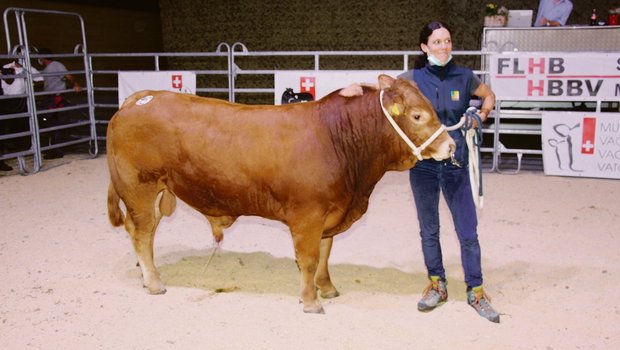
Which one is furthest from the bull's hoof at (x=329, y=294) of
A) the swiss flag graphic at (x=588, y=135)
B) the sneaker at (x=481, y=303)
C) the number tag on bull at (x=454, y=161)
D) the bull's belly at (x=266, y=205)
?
the swiss flag graphic at (x=588, y=135)

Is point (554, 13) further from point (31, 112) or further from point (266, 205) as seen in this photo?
point (31, 112)

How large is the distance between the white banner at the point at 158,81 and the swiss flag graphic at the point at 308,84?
4.91 ft

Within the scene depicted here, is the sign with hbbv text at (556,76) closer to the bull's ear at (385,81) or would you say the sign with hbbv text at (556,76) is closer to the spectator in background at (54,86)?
the bull's ear at (385,81)

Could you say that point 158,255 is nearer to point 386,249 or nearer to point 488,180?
point 386,249

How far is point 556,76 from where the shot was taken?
717 cm

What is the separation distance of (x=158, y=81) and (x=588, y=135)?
5.71m

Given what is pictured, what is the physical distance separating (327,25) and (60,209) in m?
9.35

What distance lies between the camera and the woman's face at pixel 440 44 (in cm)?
329

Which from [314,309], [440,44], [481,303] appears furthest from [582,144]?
[314,309]

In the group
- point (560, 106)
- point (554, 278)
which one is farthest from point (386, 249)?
point (560, 106)

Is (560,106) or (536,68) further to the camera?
(560,106)

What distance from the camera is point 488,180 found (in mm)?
7215

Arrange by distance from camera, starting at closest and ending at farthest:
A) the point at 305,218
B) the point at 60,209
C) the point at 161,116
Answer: the point at 305,218 < the point at 161,116 < the point at 60,209

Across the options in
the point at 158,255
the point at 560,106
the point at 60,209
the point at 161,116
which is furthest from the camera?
the point at 560,106
